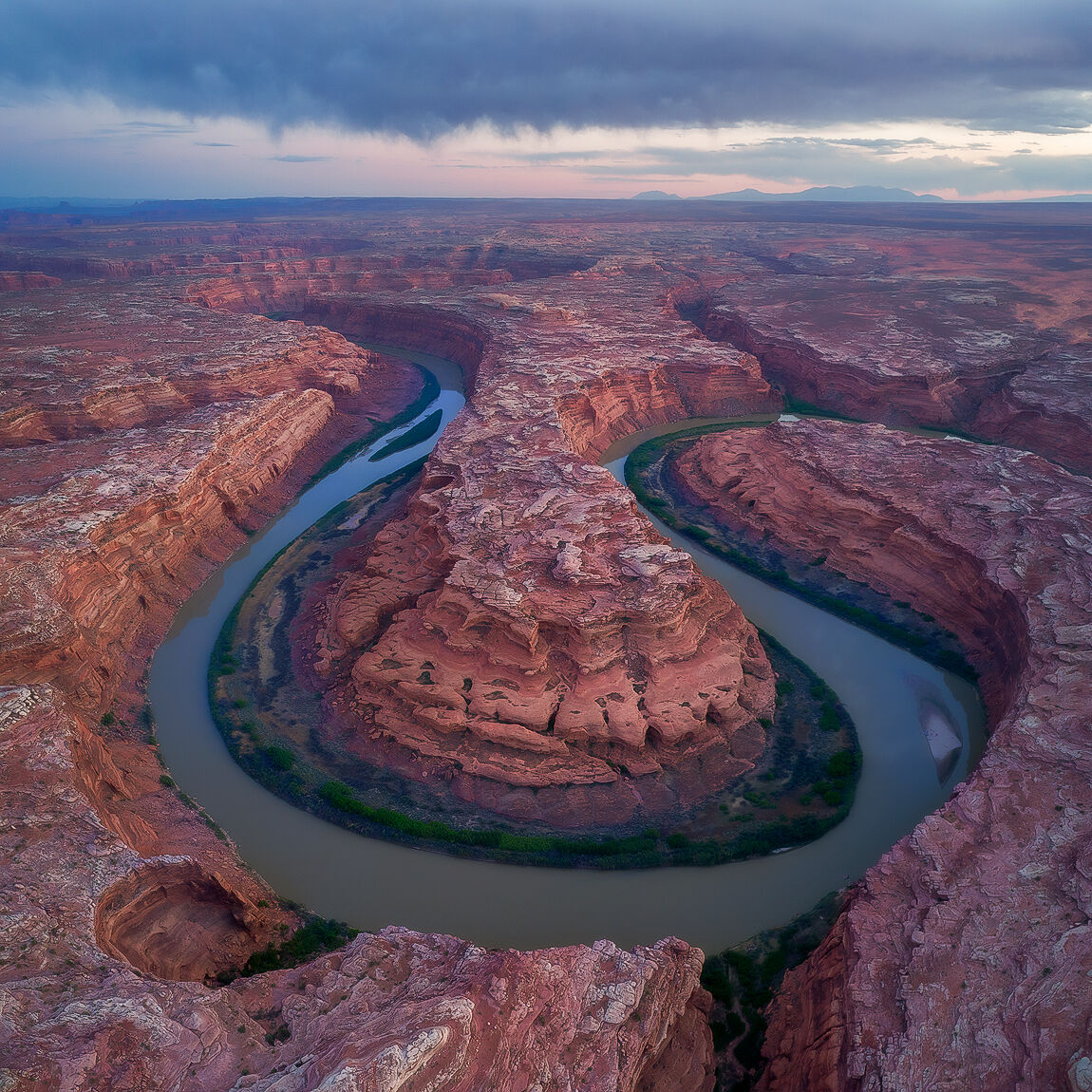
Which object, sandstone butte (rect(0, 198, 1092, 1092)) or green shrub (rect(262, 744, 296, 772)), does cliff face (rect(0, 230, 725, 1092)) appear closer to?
sandstone butte (rect(0, 198, 1092, 1092))

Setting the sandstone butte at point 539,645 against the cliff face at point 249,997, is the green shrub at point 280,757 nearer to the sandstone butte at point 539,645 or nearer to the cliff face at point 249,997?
the sandstone butte at point 539,645

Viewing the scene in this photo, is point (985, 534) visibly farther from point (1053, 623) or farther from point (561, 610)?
point (561, 610)

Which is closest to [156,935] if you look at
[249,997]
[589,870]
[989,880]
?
[249,997]

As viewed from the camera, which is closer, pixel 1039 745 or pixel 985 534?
pixel 1039 745

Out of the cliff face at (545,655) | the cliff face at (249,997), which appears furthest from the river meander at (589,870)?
the cliff face at (249,997)

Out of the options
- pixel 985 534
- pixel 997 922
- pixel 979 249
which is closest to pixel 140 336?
pixel 985 534

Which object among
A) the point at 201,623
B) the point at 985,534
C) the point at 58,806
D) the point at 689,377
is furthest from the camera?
the point at 689,377

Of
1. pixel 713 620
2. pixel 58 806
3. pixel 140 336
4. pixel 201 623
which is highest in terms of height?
pixel 140 336

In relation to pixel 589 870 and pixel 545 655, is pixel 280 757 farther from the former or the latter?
pixel 589 870
